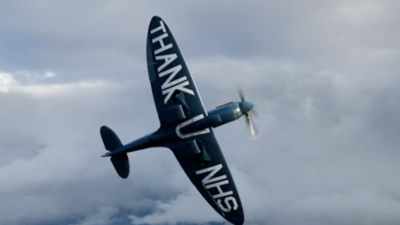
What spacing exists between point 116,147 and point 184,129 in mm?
7650

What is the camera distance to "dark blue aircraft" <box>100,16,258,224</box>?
153 ft

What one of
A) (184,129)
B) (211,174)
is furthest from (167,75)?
(211,174)

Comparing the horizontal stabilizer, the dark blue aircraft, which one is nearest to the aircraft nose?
the dark blue aircraft

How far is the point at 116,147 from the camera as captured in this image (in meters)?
49.6

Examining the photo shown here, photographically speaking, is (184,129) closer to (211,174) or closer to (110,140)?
(211,174)

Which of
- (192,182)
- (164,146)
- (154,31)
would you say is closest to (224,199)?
(192,182)

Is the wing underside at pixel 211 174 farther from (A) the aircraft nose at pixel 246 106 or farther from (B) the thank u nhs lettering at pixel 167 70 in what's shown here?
(B) the thank u nhs lettering at pixel 167 70

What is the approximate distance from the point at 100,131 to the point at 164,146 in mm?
7176

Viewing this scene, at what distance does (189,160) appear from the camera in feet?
162

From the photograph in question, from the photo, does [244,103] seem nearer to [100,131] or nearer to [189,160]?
Answer: [189,160]

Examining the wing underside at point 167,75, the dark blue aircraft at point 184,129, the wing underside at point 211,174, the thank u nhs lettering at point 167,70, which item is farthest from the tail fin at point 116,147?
the thank u nhs lettering at point 167,70

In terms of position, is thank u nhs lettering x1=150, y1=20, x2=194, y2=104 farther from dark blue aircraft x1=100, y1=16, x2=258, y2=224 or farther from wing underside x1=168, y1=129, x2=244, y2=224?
wing underside x1=168, y1=129, x2=244, y2=224

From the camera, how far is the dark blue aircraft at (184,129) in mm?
46688

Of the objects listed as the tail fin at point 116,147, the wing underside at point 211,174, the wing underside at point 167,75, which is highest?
the wing underside at point 167,75
